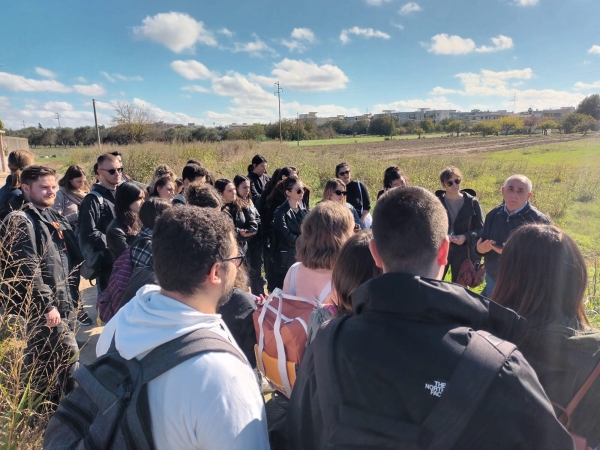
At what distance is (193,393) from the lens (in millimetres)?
1061

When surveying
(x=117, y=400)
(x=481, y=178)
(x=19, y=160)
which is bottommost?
(x=481, y=178)

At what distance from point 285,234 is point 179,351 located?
336 centimetres

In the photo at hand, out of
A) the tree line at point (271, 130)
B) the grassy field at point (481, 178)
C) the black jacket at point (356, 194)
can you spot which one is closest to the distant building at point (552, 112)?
the tree line at point (271, 130)

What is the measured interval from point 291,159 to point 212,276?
20739 millimetres

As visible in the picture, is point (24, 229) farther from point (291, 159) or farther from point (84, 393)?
point (291, 159)

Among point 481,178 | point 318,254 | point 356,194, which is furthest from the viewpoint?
point 481,178

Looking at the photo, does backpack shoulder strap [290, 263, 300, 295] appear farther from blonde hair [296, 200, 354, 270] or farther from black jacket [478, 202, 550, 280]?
black jacket [478, 202, 550, 280]

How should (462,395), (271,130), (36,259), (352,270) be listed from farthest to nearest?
1. (271,130)
2. (36,259)
3. (352,270)
4. (462,395)

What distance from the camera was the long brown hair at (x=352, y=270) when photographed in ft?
5.90

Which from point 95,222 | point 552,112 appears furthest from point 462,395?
point 552,112

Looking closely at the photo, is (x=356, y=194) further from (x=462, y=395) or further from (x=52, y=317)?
(x=462, y=395)

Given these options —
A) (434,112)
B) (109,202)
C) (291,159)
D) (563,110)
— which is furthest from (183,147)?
(434,112)

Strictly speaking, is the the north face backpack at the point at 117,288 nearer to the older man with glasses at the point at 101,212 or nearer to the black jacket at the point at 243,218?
the older man with glasses at the point at 101,212

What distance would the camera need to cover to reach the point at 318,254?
97.8 inches
